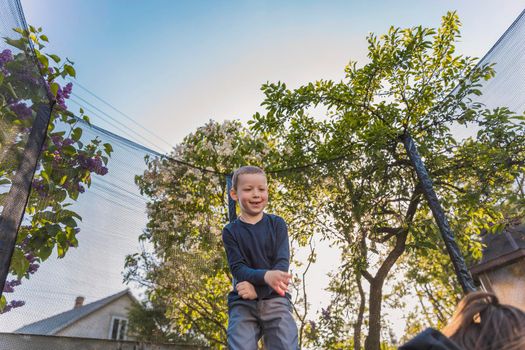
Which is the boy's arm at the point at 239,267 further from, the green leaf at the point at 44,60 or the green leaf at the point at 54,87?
the green leaf at the point at 44,60

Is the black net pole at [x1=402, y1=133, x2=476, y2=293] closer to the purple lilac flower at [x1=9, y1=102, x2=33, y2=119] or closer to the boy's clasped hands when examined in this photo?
the boy's clasped hands

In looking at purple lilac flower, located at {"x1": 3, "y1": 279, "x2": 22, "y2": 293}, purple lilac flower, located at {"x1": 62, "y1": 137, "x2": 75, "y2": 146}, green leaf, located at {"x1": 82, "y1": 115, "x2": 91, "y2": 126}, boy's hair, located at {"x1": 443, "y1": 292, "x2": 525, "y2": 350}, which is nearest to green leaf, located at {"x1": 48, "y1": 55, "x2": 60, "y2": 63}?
green leaf, located at {"x1": 82, "y1": 115, "x2": 91, "y2": 126}

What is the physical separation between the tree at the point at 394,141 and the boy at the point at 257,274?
142cm

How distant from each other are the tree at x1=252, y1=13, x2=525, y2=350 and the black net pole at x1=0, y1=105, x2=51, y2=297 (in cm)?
177

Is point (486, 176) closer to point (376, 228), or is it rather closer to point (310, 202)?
point (376, 228)

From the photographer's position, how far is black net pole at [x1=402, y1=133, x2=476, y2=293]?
1854 millimetres

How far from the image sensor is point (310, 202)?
3.49 metres

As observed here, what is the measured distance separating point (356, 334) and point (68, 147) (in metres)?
4.32

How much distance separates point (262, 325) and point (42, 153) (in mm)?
1387

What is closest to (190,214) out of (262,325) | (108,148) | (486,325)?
(108,148)

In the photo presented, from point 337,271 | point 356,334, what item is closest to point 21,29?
point 337,271

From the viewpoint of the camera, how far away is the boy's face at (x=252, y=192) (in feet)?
4.96

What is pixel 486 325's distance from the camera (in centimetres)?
60

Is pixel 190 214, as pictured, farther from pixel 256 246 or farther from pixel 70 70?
pixel 256 246
